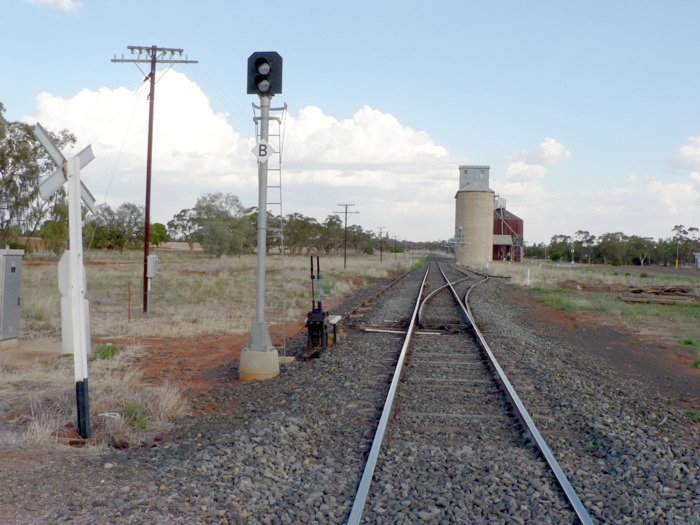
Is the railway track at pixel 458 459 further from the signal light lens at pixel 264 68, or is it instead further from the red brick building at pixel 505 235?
the red brick building at pixel 505 235

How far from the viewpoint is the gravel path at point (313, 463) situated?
5699 millimetres

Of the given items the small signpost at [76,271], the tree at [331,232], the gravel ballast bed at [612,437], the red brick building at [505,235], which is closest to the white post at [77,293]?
the small signpost at [76,271]

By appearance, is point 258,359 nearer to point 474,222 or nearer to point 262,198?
point 262,198

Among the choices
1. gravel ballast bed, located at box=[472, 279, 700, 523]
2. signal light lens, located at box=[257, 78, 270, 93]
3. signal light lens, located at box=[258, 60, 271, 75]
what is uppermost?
signal light lens, located at box=[258, 60, 271, 75]

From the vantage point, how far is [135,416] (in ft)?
28.6

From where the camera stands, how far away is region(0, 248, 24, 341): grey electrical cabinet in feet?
46.0

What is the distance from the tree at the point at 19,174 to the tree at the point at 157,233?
65.1m

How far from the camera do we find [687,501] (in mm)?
6094

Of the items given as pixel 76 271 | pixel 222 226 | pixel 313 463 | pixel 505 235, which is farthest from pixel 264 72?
pixel 505 235

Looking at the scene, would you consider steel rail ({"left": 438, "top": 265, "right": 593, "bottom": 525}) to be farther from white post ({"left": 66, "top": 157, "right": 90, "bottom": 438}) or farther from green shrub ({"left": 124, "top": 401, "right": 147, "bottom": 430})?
white post ({"left": 66, "top": 157, "right": 90, "bottom": 438})

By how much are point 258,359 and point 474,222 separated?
94.3m

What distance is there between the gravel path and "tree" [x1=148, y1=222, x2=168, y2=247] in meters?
112

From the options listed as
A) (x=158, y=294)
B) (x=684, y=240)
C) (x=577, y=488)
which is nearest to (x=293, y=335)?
(x=577, y=488)

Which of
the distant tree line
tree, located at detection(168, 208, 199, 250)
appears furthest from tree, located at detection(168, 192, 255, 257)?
the distant tree line
